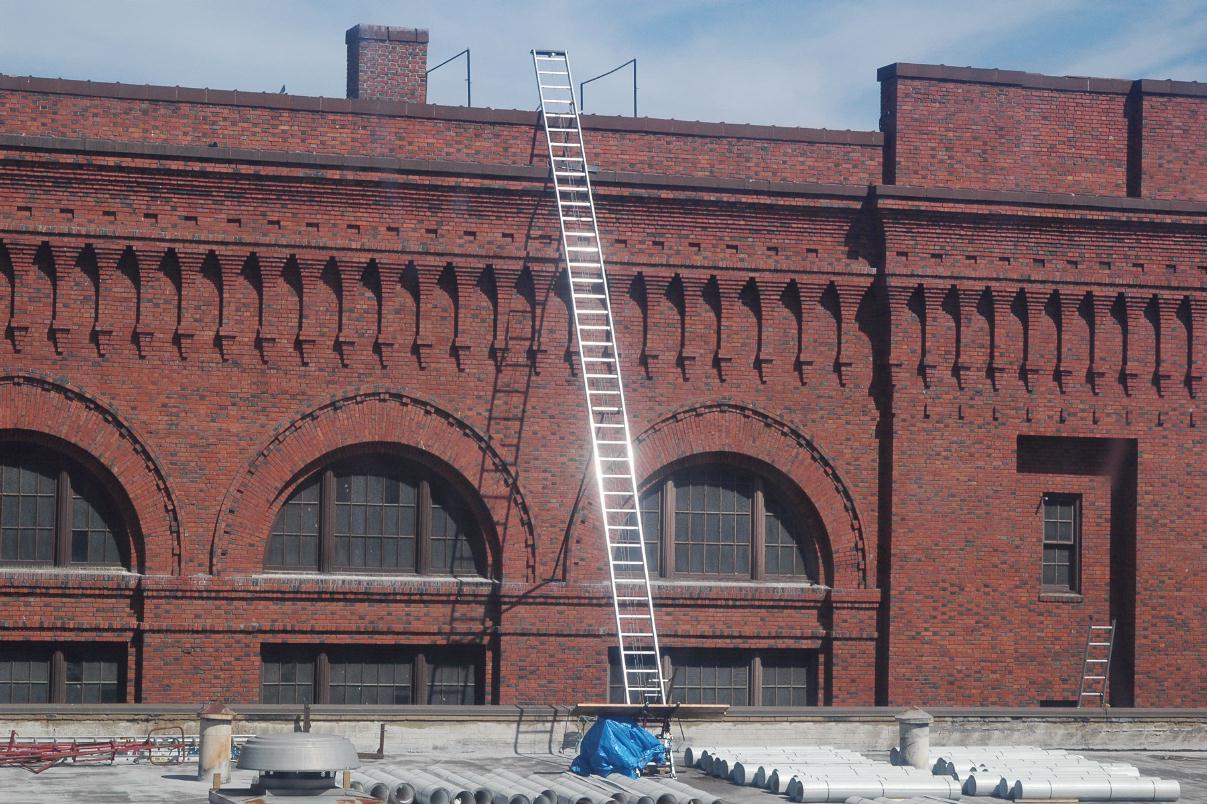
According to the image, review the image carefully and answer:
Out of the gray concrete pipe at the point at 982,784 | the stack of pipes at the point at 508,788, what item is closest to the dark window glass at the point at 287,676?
the stack of pipes at the point at 508,788

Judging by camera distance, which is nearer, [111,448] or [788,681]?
[111,448]

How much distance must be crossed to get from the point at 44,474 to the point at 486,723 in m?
7.01

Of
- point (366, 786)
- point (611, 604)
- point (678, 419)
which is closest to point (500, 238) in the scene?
point (678, 419)

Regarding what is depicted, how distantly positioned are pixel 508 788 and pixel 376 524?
788 cm

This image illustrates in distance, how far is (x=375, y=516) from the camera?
2420cm

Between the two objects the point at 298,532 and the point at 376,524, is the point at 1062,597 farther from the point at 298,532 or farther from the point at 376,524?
the point at 298,532

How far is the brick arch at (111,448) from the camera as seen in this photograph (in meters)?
22.9

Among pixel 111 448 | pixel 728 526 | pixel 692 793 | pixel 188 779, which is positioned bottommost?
pixel 188 779

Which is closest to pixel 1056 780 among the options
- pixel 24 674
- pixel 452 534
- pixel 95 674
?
pixel 452 534

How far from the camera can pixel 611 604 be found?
2420 cm

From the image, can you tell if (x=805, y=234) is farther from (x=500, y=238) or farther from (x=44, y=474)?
(x=44, y=474)

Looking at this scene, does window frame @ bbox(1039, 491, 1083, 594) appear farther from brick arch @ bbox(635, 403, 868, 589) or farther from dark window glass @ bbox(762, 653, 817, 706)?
dark window glass @ bbox(762, 653, 817, 706)

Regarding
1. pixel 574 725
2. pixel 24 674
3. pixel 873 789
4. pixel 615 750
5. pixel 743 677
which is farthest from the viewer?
pixel 743 677

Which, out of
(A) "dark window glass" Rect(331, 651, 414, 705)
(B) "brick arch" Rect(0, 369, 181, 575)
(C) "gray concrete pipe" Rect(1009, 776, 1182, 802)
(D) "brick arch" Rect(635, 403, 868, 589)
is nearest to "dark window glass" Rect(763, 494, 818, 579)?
(D) "brick arch" Rect(635, 403, 868, 589)
